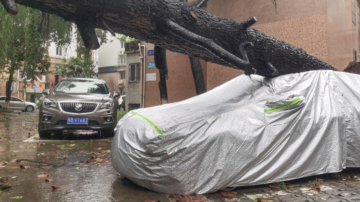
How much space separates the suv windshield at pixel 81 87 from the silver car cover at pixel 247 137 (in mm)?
4878

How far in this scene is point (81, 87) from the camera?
8344 mm

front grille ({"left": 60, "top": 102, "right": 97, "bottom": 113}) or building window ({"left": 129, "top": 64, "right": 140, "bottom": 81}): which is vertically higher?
building window ({"left": 129, "top": 64, "right": 140, "bottom": 81})

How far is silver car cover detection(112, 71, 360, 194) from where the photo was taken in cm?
307

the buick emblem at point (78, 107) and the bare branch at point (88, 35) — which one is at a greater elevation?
the bare branch at point (88, 35)

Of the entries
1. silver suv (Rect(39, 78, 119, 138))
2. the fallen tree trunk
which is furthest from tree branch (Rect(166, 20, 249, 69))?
silver suv (Rect(39, 78, 119, 138))

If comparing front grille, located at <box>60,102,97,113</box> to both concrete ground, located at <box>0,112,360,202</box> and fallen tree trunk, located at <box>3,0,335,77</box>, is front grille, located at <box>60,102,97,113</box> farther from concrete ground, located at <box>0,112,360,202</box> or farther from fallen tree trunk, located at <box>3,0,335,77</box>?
fallen tree trunk, located at <box>3,0,335,77</box>

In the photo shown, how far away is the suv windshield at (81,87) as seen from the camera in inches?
321

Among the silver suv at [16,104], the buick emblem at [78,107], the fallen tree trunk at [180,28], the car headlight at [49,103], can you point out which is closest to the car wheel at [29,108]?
the silver suv at [16,104]

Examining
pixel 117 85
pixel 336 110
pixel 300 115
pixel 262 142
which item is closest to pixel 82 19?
pixel 262 142

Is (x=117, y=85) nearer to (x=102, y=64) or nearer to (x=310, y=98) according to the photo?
(x=102, y=64)

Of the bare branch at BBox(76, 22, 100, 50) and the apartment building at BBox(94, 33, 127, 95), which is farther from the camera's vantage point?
the apartment building at BBox(94, 33, 127, 95)

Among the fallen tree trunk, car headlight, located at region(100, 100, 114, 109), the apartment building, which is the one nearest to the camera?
the fallen tree trunk

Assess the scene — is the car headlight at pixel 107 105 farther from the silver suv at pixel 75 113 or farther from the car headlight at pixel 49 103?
the car headlight at pixel 49 103

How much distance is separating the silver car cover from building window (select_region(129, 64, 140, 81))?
16.3 m
